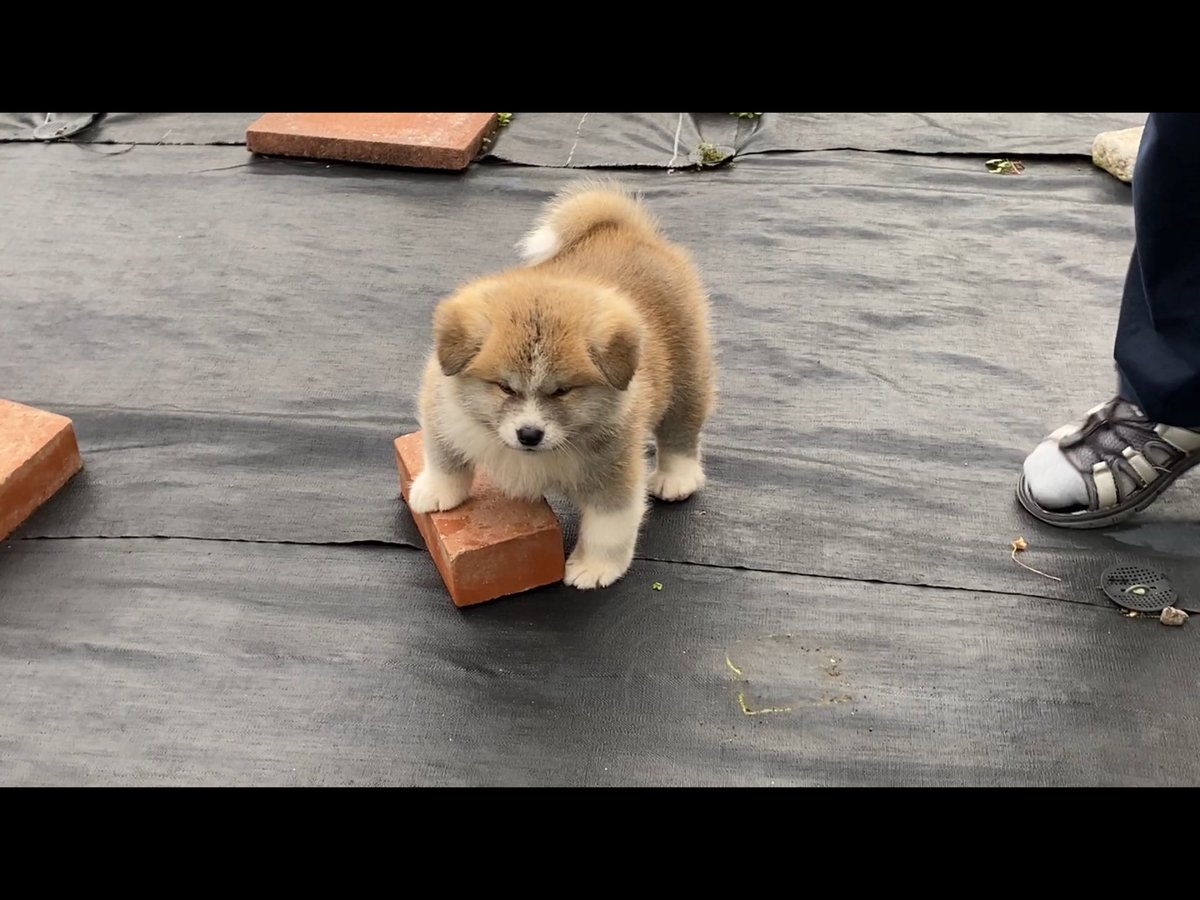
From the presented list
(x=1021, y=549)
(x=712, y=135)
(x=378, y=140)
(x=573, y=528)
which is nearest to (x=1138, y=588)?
(x=1021, y=549)

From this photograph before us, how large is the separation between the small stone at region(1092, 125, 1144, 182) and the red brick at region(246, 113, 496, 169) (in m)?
2.55

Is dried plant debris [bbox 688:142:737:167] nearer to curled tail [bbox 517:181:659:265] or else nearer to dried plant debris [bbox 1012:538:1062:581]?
curled tail [bbox 517:181:659:265]

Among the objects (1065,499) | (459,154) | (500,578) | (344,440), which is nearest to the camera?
(500,578)

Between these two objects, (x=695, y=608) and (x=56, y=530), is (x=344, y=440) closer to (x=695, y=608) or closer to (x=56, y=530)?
(x=56, y=530)

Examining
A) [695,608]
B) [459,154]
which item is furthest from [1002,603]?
[459,154]

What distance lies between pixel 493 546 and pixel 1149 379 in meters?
1.72

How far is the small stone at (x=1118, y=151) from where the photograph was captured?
438cm

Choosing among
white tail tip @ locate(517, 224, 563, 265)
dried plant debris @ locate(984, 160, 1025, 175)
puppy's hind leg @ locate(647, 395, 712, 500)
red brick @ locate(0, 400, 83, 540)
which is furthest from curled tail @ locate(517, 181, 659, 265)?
dried plant debris @ locate(984, 160, 1025, 175)

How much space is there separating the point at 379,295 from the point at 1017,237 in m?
2.42

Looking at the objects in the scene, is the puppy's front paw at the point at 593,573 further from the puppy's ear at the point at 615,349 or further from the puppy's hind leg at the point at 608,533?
the puppy's ear at the point at 615,349

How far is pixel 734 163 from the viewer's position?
4.66 metres

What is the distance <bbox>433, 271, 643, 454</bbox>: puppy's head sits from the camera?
2404mm

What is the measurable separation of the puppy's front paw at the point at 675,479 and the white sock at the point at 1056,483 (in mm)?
921

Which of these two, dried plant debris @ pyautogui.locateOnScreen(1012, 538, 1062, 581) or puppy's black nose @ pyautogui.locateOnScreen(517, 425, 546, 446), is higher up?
puppy's black nose @ pyautogui.locateOnScreen(517, 425, 546, 446)
